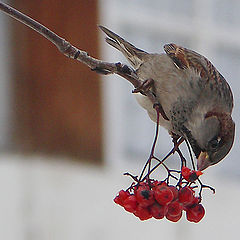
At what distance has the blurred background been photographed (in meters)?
5.79

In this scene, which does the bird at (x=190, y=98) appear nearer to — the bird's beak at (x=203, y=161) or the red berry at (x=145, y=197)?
the bird's beak at (x=203, y=161)

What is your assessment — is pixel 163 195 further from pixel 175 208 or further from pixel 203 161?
pixel 203 161

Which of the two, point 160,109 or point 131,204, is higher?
point 160,109

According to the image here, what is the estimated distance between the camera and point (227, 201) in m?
6.56

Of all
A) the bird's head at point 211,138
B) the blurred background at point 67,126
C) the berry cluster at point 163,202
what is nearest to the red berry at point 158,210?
the berry cluster at point 163,202

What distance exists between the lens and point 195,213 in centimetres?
226

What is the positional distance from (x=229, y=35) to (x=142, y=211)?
467cm

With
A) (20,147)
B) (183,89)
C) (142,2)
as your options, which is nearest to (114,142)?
(20,147)

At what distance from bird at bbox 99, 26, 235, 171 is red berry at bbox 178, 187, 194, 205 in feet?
0.43

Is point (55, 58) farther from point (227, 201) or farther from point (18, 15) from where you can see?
point (18, 15)

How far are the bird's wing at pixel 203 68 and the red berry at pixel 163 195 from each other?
603 millimetres

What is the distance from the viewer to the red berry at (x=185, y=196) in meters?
2.24

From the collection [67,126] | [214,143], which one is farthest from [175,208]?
[67,126]

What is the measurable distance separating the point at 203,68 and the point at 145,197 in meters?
0.75
